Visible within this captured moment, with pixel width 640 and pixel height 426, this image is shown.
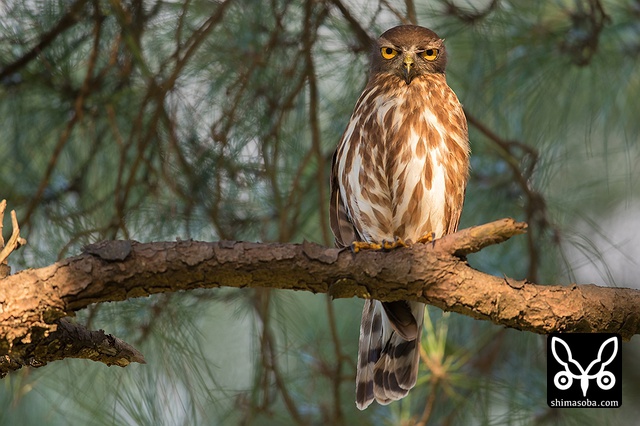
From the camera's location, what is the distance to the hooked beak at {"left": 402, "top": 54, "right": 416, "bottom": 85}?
3.25 meters

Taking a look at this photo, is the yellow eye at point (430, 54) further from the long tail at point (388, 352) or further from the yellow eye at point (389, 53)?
the long tail at point (388, 352)

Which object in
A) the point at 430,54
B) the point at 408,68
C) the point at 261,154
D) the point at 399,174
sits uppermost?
the point at 430,54

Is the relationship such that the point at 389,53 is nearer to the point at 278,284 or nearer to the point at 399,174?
the point at 399,174

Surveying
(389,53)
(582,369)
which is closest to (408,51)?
(389,53)

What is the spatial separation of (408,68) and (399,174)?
43 cm

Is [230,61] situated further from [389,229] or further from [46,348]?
[46,348]

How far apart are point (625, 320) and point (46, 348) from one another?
1.52m

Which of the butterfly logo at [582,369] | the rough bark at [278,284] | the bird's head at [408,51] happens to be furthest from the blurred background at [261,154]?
the rough bark at [278,284]

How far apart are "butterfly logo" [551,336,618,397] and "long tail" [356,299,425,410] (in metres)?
0.47

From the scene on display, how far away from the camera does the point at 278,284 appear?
7.67 ft

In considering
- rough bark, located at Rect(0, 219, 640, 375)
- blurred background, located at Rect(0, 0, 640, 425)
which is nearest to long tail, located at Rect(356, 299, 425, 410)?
blurred background, located at Rect(0, 0, 640, 425)

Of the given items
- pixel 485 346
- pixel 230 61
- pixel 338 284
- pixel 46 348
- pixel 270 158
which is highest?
pixel 230 61

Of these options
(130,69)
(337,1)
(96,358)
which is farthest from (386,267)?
(130,69)

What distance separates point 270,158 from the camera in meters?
3.62
